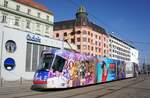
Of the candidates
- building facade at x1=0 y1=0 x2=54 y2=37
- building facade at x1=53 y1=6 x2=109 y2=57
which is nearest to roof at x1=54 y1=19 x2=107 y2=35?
building facade at x1=53 y1=6 x2=109 y2=57

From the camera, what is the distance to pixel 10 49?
36156 millimetres

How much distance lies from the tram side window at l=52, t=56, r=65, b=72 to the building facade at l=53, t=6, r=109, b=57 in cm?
7095

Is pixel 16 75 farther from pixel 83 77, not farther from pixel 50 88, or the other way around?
pixel 50 88

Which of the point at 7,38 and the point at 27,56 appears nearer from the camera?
the point at 7,38

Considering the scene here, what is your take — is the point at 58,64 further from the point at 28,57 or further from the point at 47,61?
the point at 28,57

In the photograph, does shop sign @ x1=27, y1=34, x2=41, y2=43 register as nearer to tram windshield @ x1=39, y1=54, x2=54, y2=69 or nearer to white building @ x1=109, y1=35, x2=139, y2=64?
tram windshield @ x1=39, y1=54, x2=54, y2=69

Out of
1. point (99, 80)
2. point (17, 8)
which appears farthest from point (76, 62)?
point (17, 8)

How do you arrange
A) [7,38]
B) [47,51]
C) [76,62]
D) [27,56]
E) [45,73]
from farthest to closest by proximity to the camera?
1. [27,56]
2. [7,38]
3. [76,62]
4. [47,51]
5. [45,73]

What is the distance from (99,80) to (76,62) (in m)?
7.65

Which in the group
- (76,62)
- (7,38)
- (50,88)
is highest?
(7,38)

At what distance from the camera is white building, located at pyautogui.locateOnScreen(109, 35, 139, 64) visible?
→ 419 feet

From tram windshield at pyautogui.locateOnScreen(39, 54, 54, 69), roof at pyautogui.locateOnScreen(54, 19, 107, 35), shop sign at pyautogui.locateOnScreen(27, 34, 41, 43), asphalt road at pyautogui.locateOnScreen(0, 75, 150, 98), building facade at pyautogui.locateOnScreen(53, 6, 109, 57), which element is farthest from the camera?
roof at pyautogui.locateOnScreen(54, 19, 107, 35)

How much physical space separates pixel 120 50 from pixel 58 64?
421ft

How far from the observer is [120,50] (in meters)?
147
